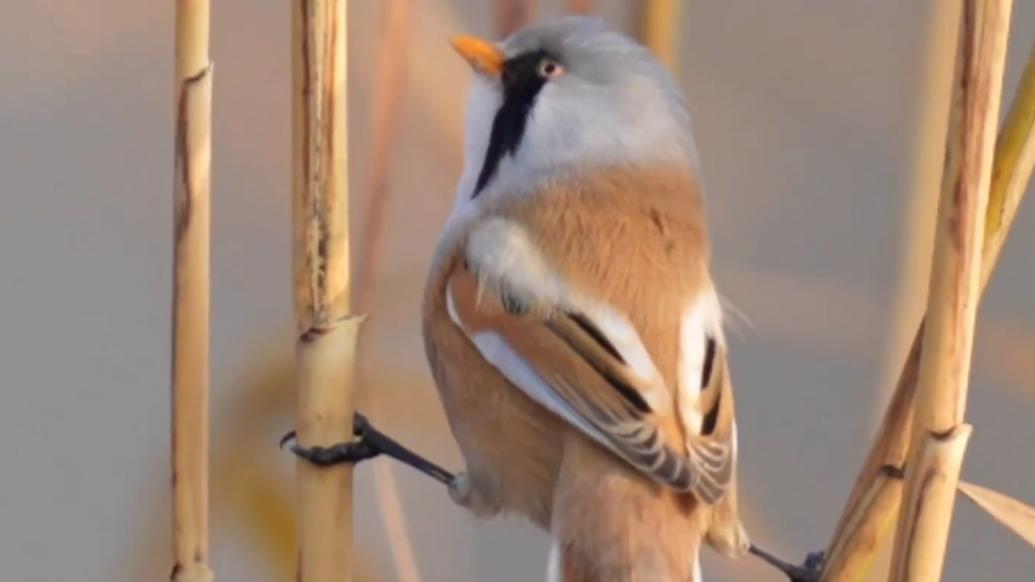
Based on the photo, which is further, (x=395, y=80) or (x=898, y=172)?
(x=898, y=172)

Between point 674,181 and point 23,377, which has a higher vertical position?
point 674,181

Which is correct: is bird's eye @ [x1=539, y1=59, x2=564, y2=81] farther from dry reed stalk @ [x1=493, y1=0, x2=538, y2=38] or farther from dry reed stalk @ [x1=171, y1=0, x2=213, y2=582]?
dry reed stalk @ [x1=171, y1=0, x2=213, y2=582]

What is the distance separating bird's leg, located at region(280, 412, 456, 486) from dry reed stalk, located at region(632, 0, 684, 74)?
16.9 inches

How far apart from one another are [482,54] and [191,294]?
42 cm

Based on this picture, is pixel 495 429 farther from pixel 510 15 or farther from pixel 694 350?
pixel 510 15

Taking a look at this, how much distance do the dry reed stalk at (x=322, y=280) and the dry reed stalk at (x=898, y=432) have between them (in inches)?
15.2

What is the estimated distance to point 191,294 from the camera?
4.28 ft

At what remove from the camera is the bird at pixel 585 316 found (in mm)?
1354

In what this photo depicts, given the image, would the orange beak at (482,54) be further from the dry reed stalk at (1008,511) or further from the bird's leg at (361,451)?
the dry reed stalk at (1008,511)

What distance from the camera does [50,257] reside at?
2.27m

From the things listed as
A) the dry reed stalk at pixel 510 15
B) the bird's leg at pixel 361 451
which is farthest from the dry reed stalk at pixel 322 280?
the dry reed stalk at pixel 510 15

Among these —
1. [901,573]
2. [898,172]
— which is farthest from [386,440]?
[898,172]

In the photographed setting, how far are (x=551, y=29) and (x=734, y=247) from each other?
0.70 metres

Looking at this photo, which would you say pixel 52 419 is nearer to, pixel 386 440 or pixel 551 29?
pixel 386 440
